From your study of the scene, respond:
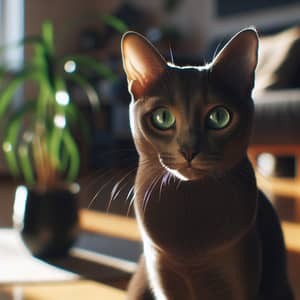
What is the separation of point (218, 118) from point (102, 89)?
2.84 m

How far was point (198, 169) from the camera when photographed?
46 cm

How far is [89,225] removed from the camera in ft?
5.16

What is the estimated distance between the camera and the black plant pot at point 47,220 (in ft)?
3.54

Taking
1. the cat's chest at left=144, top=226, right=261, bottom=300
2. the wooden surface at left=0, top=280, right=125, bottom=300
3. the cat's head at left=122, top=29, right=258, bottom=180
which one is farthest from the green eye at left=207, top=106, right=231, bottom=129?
the wooden surface at left=0, top=280, right=125, bottom=300

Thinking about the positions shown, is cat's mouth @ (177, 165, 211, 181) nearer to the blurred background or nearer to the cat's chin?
the cat's chin

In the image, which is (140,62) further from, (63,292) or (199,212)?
(63,292)

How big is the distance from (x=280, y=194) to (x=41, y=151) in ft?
4.35

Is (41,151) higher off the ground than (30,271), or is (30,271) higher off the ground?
(41,151)

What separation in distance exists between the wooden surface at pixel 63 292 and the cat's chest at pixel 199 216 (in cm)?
43

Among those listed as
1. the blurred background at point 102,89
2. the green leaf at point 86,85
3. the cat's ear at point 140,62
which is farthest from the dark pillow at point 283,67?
the cat's ear at point 140,62

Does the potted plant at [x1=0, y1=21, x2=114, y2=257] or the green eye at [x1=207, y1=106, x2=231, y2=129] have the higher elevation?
the green eye at [x1=207, y1=106, x2=231, y2=129]

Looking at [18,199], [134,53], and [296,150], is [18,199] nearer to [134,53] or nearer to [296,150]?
[134,53]

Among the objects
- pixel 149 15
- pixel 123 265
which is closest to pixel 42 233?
pixel 123 265

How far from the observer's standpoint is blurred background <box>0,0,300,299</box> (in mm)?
1147
